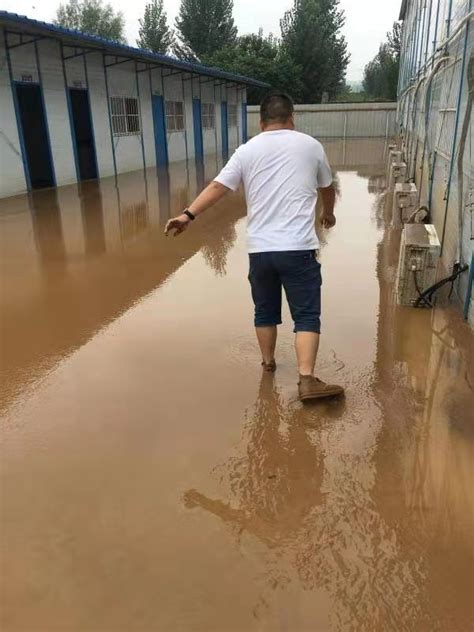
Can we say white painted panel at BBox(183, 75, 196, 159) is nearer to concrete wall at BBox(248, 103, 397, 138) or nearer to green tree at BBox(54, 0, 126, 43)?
concrete wall at BBox(248, 103, 397, 138)

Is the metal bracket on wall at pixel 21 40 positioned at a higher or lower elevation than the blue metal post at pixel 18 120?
higher

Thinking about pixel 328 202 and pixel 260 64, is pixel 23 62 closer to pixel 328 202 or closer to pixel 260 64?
pixel 328 202

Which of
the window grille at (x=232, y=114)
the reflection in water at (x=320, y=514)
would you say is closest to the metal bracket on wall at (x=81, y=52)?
the reflection in water at (x=320, y=514)

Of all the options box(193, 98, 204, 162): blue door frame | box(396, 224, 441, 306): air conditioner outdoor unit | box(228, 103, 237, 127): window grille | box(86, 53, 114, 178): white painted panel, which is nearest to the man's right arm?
box(396, 224, 441, 306): air conditioner outdoor unit

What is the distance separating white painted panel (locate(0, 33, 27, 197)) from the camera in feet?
34.7

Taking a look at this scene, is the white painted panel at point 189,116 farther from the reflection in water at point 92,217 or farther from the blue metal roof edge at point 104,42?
the reflection in water at point 92,217

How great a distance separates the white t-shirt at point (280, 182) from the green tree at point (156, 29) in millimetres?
48795

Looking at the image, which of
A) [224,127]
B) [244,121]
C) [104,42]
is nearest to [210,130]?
[224,127]

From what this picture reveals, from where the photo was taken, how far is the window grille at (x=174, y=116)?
18.7 m

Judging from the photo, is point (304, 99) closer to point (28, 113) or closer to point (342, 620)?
point (28, 113)

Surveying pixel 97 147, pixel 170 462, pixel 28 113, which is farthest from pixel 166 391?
pixel 97 147

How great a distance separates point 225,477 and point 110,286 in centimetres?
328

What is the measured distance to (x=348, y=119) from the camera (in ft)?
96.7

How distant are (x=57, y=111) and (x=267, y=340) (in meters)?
11.0
